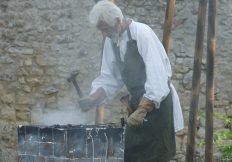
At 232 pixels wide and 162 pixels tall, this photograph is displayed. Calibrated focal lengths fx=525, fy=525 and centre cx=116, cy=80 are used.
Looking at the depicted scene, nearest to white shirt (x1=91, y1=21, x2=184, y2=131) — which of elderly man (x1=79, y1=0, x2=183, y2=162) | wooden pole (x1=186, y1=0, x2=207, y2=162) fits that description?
elderly man (x1=79, y1=0, x2=183, y2=162)

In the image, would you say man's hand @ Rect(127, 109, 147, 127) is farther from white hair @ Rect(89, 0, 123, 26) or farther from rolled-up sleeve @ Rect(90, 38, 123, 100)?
white hair @ Rect(89, 0, 123, 26)

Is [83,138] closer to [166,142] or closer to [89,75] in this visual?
[166,142]

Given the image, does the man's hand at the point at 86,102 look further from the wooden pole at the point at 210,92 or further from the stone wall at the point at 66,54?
the stone wall at the point at 66,54

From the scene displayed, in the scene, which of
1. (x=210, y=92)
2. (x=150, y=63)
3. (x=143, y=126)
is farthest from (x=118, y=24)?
(x=210, y=92)

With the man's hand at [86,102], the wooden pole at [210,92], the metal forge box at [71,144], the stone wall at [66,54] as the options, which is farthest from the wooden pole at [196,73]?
the stone wall at [66,54]

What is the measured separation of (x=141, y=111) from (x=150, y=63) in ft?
1.29

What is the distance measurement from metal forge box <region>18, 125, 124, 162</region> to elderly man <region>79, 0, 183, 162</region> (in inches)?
14.1

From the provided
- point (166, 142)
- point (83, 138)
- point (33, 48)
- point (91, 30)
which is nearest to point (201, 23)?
point (166, 142)

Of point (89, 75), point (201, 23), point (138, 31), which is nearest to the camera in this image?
point (138, 31)

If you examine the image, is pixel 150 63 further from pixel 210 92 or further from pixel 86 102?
pixel 210 92

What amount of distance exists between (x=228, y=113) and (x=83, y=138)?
356 cm

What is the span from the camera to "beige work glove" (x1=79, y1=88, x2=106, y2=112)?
4.63 metres

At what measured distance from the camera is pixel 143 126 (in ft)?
14.4

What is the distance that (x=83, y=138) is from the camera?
13.0ft
